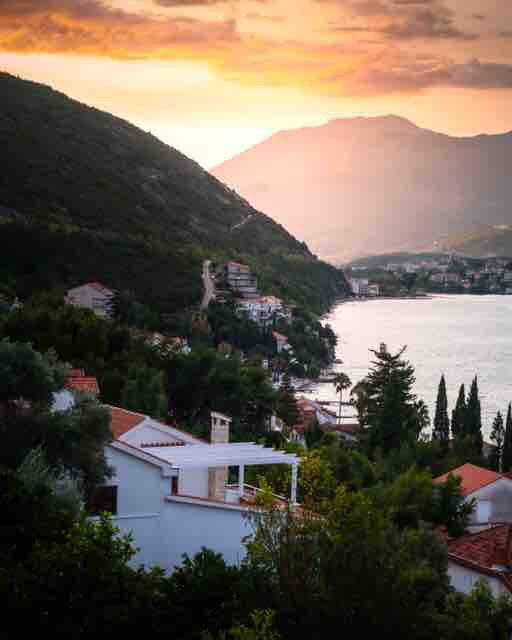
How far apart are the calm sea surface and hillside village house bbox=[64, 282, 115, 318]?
1108cm

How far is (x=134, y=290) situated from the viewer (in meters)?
54.5

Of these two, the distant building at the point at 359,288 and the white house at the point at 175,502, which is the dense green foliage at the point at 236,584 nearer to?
the white house at the point at 175,502

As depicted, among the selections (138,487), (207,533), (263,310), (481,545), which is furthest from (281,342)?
(207,533)

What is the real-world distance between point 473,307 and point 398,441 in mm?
93129

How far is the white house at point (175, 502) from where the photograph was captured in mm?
9328

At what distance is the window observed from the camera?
9805mm

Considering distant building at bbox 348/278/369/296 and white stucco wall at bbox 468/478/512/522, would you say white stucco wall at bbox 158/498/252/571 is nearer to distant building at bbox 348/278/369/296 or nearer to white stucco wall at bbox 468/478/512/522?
white stucco wall at bbox 468/478/512/522

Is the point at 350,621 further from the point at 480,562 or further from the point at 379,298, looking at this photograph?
the point at 379,298

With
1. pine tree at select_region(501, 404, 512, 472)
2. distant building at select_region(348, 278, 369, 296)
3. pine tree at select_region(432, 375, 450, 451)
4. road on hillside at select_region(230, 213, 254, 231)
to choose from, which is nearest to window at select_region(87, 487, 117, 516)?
pine tree at select_region(501, 404, 512, 472)

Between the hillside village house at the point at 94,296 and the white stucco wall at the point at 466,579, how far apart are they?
103 feet

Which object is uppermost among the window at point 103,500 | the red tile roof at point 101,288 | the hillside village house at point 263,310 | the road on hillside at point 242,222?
the road on hillside at point 242,222

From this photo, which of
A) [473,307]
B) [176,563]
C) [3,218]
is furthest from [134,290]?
[473,307]

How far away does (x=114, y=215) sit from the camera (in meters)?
68.8

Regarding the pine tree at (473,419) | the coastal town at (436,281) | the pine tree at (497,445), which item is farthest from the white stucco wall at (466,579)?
the coastal town at (436,281)
